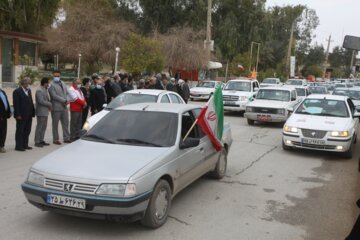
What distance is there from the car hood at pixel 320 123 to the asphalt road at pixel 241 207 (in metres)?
0.85

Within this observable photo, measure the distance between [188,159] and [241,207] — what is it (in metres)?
1.13

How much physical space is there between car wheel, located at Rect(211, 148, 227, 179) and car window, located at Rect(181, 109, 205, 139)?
986 millimetres

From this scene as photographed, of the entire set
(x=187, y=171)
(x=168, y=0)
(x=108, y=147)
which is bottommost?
(x=187, y=171)

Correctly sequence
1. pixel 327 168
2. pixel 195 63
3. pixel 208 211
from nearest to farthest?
pixel 208 211, pixel 327 168, pixel 195 63

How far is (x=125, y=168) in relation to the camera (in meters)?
4.94

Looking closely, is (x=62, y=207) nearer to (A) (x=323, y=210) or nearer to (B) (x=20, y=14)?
(A) (x=323, y=210)

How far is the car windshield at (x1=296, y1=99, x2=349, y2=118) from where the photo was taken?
11203mm

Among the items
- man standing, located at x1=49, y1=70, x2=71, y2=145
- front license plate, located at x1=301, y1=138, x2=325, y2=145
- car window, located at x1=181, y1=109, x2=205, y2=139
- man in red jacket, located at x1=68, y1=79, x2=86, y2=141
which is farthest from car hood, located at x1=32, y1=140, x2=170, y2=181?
front license plate, located at x1=301, y1=138, x2=325, y2=145

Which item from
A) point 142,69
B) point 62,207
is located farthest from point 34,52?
point 62,207

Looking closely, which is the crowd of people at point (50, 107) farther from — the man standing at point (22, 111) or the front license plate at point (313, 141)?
the front license plate at point (313, 141)

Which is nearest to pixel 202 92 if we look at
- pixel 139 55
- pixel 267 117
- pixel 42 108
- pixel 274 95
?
pixel 139 55

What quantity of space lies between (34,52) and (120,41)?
9.36m

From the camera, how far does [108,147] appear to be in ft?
18.6

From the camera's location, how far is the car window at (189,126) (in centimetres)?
Answer: 645
